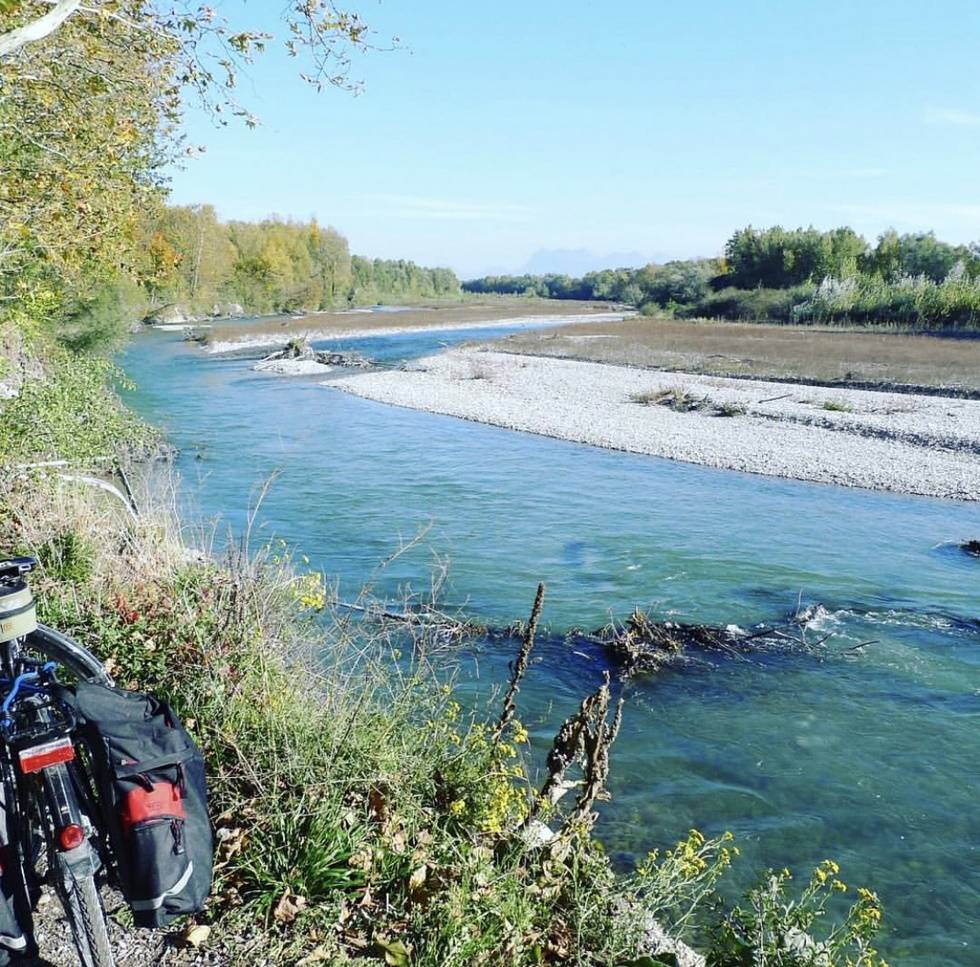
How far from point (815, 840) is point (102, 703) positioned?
5.59 meters

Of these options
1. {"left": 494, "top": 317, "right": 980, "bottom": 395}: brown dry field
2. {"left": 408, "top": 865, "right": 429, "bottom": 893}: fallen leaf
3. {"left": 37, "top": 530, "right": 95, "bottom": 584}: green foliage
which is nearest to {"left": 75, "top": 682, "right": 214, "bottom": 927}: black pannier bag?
{"left": 408, "top": 865, "right": 429, "bottom": 893}: fallen leaf

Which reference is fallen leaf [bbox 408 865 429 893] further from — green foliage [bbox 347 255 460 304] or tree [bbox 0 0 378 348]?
green foliage [bbox 347 255 460 304]

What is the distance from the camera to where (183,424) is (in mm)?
24688

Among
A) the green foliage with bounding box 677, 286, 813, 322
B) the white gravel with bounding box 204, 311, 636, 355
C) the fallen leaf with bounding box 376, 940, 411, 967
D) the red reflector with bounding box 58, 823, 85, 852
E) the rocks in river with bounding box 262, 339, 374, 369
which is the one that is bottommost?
the fallen leaf with bounding box 376, 940, 411, 967

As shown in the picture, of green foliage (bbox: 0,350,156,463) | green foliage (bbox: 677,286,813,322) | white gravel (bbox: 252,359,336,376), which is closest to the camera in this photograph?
green foliage (bbox: 0,350,156,463)

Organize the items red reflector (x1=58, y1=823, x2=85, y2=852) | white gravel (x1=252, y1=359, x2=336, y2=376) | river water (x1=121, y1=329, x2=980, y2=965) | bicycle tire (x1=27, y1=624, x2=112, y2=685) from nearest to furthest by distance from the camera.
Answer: red reflector (x1=58, y1=823, x2=85, y2=852), bicycle tire (x1=27, y1=624, x2=112, y2=685), river water (x1=121, y1=329, x2=980, y2=965), white gravel (x1=252, y1=359, x2=336, y2=376)

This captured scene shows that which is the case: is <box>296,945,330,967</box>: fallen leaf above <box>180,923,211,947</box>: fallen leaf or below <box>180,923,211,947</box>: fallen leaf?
below

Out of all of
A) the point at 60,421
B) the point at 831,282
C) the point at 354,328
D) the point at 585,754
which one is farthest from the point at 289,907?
the point at 831,282

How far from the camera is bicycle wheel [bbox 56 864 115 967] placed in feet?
9.36

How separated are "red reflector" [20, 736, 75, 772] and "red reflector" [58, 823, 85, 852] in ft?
0.75

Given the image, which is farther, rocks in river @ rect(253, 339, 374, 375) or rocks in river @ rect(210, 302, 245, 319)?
rocks in river @ rect(210, 302, 245, 319)

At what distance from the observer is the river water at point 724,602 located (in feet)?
21.1

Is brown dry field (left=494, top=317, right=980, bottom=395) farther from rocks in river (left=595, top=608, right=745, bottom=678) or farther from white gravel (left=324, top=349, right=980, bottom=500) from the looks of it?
rocks in river (left=595, top=608, right=745, bottom=678)

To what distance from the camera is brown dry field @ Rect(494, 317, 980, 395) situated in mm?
33500
